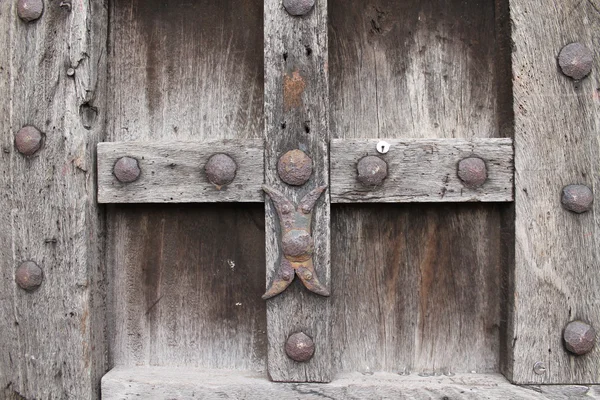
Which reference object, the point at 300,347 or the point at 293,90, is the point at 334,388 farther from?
the point at 293,90

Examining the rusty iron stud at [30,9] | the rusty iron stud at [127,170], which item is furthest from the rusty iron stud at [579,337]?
the rusty iron stud at [30,9]

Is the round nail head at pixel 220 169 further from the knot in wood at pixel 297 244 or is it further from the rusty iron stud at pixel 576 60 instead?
the rusty iron stud at pixel 576 60

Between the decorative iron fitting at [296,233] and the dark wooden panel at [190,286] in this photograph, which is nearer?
the decorative iron fitting at [296,233]

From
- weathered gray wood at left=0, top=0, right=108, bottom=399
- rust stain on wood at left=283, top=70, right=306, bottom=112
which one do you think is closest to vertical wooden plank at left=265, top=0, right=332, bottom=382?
rust stain on wood at left=283, top=70, right=306, bottom=112

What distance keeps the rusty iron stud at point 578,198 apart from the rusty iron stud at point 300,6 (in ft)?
2.03

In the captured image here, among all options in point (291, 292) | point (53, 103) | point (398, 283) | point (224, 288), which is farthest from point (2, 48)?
point (398, 283)

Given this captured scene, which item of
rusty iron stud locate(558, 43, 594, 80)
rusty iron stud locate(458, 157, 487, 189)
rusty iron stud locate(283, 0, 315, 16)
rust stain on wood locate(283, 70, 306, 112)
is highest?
rusty iron stud locate(283, 0, 315, 16)

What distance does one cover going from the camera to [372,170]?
3.49 feet

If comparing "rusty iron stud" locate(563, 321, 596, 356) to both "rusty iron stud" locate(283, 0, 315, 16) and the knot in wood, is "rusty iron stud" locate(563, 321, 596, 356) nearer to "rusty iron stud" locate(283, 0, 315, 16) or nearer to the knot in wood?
the knot in wood

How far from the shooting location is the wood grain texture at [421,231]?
45.4 inches

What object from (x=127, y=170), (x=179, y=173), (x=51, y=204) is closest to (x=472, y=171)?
(x=179, y=173)

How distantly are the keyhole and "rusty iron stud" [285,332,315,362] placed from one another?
40 centimetres

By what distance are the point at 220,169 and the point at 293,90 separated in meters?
0.21

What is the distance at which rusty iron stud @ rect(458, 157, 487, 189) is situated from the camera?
107cm
